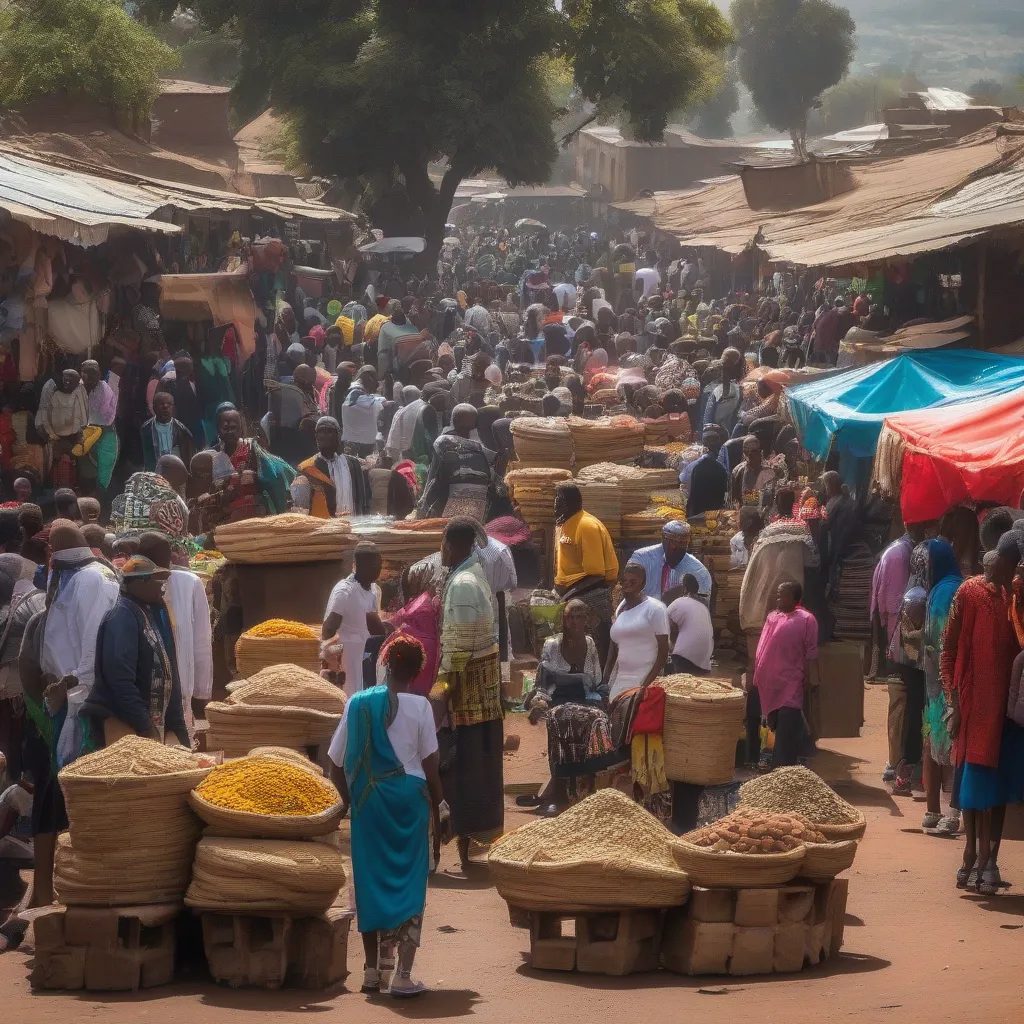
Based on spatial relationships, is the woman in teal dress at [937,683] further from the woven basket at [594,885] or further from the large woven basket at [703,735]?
the woven basket at [594,885]

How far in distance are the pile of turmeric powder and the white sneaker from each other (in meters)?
0.67

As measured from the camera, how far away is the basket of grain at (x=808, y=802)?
22.5 ft

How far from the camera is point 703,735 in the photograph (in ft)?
29.0

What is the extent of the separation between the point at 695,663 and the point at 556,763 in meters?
1.27

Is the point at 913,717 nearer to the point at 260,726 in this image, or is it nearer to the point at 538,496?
the point at 260,726

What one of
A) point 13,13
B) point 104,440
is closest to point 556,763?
point 104,440

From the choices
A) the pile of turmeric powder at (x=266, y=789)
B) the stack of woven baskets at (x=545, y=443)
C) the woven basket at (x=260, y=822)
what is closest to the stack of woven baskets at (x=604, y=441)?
the stack of woven baskets at (x=545, y=443)

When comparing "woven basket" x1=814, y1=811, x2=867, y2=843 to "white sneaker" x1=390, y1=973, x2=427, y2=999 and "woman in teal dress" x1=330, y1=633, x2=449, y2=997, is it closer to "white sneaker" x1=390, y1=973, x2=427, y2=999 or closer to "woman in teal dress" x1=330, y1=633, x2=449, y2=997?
"woman in teal dress" x1=330, y1=633, x2=449, y2=997

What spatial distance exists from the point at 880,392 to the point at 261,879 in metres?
8.21

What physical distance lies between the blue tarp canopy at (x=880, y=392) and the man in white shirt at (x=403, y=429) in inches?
141

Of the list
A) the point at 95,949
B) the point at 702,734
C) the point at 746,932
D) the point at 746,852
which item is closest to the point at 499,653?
the point at 702,734

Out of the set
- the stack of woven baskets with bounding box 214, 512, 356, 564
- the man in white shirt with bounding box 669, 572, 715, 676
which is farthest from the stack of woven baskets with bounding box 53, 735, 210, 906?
the stack of woven baskets with bounding box 214, 512, 356, 564

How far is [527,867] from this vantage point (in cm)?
643

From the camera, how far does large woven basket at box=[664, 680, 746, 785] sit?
29.0ft
